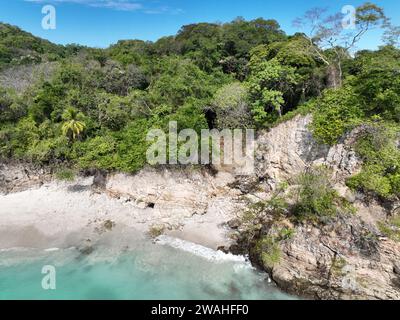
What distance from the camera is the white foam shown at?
16.4m

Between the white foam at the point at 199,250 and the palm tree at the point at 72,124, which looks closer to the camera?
the white foam at the point at 199,250

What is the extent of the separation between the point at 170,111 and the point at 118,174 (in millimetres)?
6915

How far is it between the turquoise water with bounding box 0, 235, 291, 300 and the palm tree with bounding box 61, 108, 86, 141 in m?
9.86

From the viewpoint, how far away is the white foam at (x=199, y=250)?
16.4 meters

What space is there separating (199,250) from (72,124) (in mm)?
14499

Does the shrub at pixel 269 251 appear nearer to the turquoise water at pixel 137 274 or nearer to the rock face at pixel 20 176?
the turquoise water at pixel 137 274

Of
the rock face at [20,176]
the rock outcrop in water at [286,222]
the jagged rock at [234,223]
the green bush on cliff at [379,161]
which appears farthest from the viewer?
the rock face at [20,176]

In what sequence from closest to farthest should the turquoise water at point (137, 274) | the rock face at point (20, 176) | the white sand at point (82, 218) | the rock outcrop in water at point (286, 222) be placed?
1. the rock outcrop in water at point (286, 222)
2. the turquoise water at point (137, 274)
3. the white sand at point (82, 218)
4. the rock face at point (20, 176)

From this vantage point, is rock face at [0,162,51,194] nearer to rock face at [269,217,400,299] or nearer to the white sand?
the white sand

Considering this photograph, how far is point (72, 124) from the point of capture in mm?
22922

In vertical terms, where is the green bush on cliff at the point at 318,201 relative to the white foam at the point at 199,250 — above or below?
above

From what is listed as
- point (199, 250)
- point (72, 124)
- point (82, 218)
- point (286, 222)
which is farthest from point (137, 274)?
point (72, 124)

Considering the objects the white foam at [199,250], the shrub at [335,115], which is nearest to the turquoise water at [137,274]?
the white foam at [199,250]

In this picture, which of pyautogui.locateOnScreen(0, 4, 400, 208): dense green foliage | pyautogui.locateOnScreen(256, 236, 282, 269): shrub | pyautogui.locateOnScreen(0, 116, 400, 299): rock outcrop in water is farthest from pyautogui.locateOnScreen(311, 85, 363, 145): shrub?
pyautogui.locateOnScreen(256, 236, 282, 269): shrub
